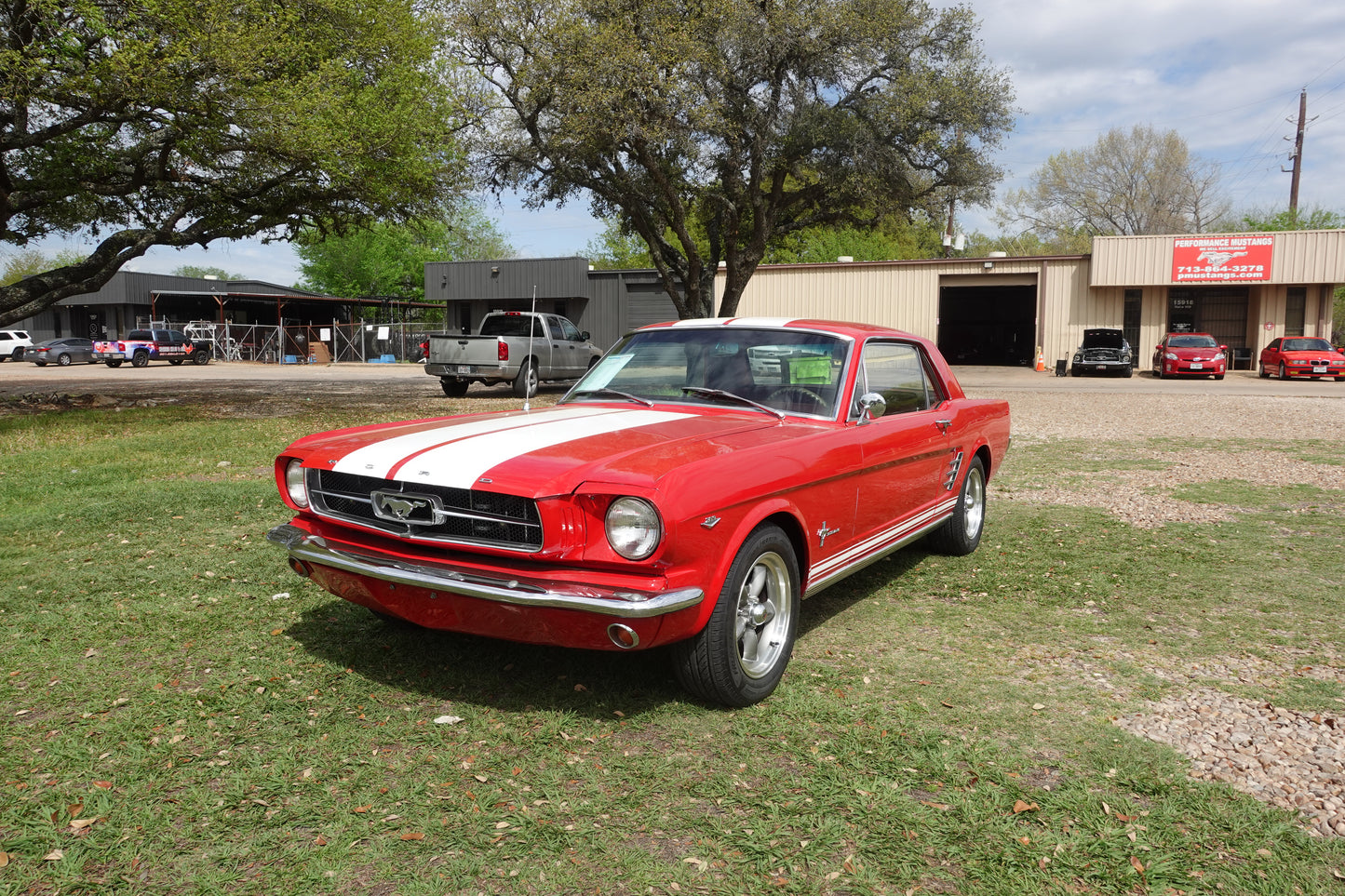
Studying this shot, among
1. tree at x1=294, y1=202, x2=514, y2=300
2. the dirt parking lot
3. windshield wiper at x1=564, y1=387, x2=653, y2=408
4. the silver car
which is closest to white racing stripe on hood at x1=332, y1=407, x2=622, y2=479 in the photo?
windshield wiper at x1=564, y1=387, x2=653, y2=408

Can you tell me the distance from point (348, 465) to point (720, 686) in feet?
5.47

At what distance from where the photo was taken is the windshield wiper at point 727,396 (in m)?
4.50

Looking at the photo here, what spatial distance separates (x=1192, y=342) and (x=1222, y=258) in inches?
201

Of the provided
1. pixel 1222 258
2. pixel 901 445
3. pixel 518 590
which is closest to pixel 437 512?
pixel 518 590

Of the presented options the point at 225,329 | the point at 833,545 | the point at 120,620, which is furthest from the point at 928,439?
the point at 225,329

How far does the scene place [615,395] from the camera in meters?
4.96

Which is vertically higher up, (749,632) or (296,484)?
(296,484)

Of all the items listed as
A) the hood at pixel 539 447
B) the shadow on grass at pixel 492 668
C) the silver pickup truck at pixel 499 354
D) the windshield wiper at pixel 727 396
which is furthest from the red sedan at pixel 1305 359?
the shadow on grass at pixel 492 668

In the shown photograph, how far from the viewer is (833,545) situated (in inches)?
166

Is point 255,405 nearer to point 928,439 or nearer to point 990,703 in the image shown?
point 928,439

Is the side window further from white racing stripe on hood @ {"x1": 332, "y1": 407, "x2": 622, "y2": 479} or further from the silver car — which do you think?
the silver car

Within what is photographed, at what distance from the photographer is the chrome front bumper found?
3117 millimetres

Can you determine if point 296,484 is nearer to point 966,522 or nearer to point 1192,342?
point 966,522

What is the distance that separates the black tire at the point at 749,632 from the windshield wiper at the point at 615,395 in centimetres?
126
